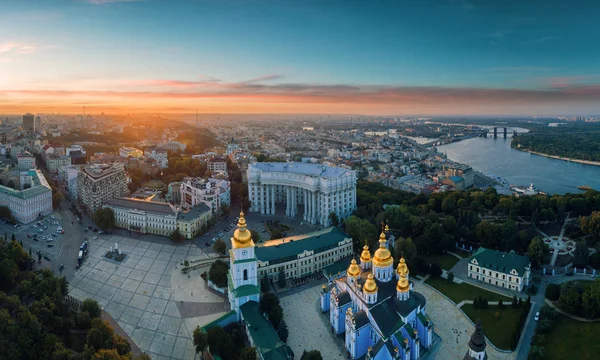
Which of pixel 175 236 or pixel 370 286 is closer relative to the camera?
pixel 370 286

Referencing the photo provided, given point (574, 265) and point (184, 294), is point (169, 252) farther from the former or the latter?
point (574, 265)

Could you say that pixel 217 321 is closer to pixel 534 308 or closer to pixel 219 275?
pixel 219 275

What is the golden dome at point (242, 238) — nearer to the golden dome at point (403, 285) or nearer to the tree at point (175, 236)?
the golden dome at point (403, 285)

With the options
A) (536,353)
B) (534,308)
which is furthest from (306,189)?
(536,353)

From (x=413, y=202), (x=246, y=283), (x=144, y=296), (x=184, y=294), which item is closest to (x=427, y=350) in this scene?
(x=246, y=283)

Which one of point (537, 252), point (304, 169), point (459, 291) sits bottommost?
point (459, 291)
